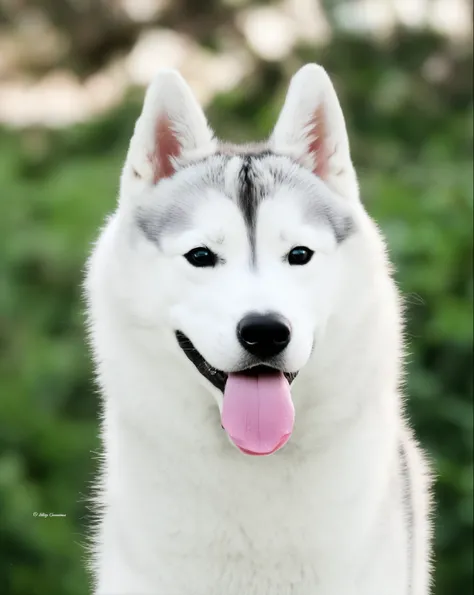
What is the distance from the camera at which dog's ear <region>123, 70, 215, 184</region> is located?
3576 mm

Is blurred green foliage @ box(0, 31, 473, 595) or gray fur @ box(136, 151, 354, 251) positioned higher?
gray fur @ box(136, 151, 354, 251)

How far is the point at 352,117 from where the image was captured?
35.1 feet

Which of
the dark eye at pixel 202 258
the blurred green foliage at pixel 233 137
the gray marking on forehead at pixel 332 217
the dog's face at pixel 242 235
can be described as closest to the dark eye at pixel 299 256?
the dog's face at pixel 242 235

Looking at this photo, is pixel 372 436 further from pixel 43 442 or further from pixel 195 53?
pixel 195 53

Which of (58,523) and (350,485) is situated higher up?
(350,485)

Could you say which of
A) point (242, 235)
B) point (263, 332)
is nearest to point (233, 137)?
point (242, 235)

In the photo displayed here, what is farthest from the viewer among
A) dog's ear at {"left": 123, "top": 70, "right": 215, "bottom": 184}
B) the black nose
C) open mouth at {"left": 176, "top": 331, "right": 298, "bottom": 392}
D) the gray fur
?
dog's ear at {"left": 123, "top": 70, "right": 215, "bottom": 184}

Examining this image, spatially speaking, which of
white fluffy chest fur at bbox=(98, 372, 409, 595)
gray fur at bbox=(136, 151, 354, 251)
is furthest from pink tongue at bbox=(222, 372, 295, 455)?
gray fur at bbox=(136, 151, 354, 251)

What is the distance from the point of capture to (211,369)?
3.38 metres

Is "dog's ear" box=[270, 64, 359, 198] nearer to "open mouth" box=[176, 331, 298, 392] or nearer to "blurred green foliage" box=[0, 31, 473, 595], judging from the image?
"open mouth" box=[176, 331, 298, 392]

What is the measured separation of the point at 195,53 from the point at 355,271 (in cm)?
832

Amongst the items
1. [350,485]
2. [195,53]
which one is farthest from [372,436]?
[195,53]

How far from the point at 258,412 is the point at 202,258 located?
0.51 meters

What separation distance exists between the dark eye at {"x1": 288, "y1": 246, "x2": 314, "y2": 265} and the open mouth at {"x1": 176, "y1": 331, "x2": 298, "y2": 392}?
0.34 m
